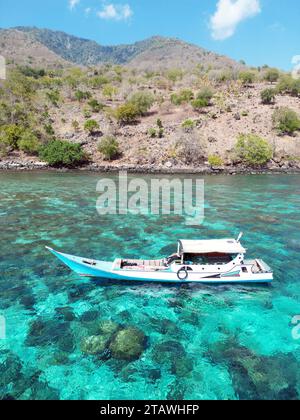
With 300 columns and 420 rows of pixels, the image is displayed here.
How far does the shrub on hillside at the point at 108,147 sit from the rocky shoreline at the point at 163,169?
4.05 meters

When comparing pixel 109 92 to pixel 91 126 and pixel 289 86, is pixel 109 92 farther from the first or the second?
pixel 289 86

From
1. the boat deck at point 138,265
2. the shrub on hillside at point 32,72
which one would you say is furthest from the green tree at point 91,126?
the boat deck at point 138,265

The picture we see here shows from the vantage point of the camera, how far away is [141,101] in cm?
10169

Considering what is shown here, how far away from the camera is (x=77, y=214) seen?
129 ft

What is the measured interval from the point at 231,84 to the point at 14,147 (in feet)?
279

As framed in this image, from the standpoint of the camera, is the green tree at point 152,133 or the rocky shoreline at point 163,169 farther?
the green tree at point 152,133

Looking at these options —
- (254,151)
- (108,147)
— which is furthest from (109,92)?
(254,151)

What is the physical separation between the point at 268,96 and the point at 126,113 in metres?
48.2

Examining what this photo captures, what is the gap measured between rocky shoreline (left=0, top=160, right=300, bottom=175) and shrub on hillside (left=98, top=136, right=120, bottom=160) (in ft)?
13.3

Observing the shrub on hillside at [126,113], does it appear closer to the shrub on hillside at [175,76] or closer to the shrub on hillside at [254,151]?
the shrub on hillside at [254,151]

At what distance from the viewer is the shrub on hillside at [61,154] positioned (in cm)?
7750

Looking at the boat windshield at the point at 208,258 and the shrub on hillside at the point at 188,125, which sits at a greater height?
the shrub on hillside at the point at 188,125
